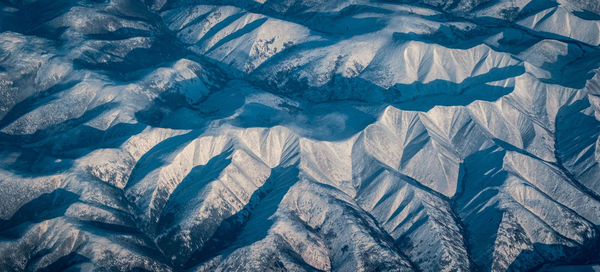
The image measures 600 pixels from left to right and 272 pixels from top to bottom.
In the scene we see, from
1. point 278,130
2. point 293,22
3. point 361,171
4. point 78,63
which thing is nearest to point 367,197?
point 361,171

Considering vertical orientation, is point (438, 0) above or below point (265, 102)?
above

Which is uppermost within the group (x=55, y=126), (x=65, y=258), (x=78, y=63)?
(x=78, y=63)

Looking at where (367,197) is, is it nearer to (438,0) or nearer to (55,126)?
(55,126)

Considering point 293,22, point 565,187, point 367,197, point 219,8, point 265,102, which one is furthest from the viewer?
point 219,8

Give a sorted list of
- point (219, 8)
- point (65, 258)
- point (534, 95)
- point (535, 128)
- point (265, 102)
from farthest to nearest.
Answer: point (219, 8) → point (265, 102) → point (534, 95) → point (535, 128) → point (65, 258)

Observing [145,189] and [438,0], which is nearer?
[145,189]

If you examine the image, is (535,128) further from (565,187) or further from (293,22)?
(293,22)

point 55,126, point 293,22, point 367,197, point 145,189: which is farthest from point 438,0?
point 55,126
